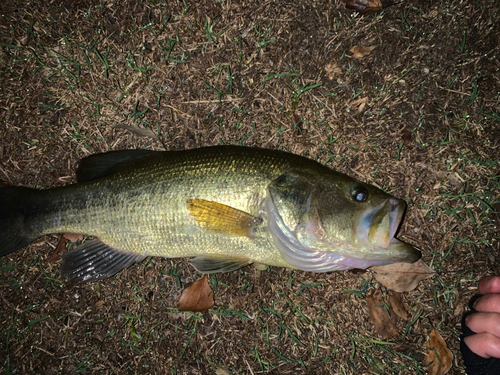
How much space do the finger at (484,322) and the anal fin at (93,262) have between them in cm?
307

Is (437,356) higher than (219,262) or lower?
lower

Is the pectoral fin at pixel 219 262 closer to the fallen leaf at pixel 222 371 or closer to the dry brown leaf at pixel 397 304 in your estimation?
the fallen leaf at pixel 222 371

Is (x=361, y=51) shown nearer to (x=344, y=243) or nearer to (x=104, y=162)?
(x=344, y=243)

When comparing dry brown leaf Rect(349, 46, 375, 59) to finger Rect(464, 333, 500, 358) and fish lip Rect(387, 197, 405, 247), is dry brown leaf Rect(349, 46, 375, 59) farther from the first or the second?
finger Rect(464, 333, 500, 358)

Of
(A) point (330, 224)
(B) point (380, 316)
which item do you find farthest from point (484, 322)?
(A) point (330, 224)

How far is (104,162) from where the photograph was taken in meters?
3.00

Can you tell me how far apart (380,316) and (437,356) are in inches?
24.9

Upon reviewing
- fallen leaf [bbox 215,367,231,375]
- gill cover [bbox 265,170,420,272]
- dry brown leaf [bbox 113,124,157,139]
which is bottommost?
fallen leaf [bbox 215,367,231,375]

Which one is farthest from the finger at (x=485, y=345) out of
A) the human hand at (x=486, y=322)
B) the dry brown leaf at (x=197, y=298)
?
the dry brown leaf at (x=197, y=298)

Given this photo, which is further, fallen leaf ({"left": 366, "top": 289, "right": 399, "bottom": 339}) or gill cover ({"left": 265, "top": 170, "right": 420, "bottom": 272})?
fallen leaf ({"left": 366, "top": 289, "right": 399, "bottom": 339})

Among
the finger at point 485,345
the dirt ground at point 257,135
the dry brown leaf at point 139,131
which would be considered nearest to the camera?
the finger at point 485,345

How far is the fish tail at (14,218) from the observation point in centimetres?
300

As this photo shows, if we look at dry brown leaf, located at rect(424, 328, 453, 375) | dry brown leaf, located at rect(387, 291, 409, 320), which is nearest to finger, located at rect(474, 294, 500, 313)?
dry brown leaf, located at rect(424, 328, 453, 375)

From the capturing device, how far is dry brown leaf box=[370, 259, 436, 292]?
3047mm
